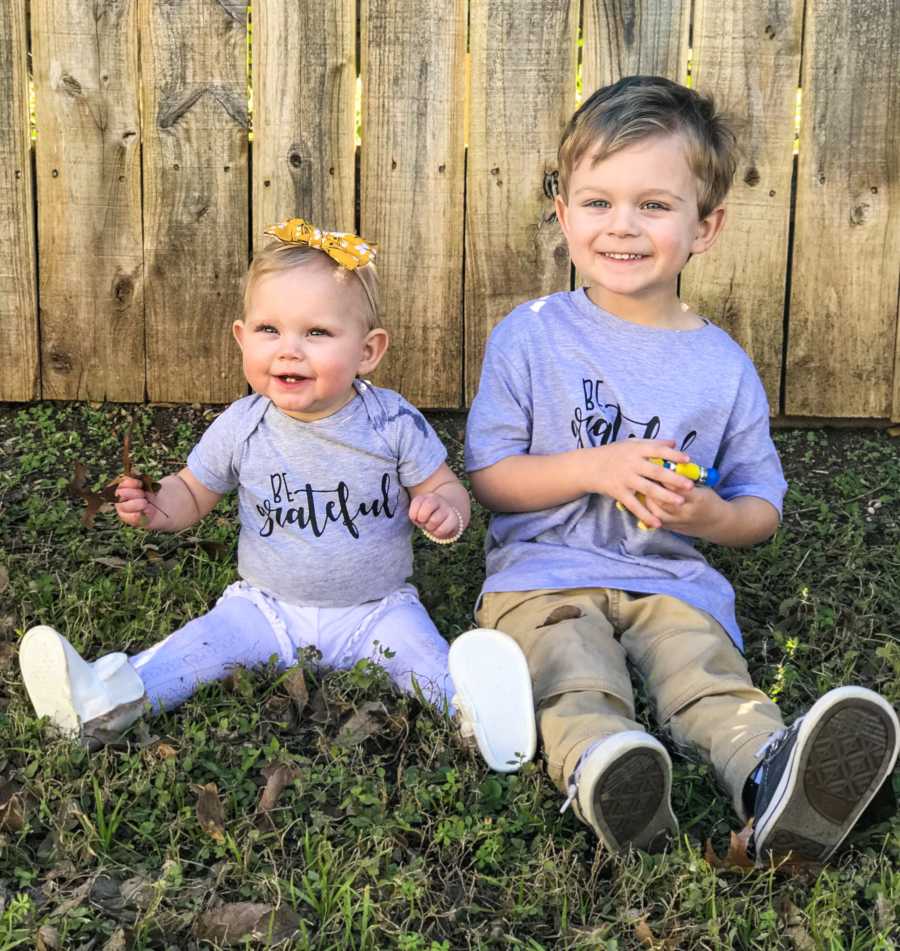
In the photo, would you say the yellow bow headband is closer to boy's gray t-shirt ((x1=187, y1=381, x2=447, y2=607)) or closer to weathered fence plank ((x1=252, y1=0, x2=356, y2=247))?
boy's gray t-shirt ((x1=187, y1=381, x2=447, y2=607))

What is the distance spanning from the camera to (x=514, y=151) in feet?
13.6

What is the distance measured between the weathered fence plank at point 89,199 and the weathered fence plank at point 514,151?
3.74 ft

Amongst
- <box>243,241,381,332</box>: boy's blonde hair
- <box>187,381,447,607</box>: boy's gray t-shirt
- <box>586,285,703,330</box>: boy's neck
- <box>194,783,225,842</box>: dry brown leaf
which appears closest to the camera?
<box>194,783,225,842</box>: dry brown leaf

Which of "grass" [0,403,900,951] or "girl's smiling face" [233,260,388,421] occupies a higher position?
"girl's smiling face" [233,260,388,421]

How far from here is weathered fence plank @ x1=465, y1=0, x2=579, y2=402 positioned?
406 cm

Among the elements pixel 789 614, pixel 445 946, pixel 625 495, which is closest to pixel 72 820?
pixel 445 946

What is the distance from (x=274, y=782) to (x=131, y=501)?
0.76 metres

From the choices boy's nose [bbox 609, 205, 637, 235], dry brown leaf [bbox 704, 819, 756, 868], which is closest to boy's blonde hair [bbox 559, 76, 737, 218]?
boy's nose [bbox 609, 205, 637, 235]

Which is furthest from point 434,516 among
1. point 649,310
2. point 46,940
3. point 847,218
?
point 847,218

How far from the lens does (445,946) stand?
2.02 m

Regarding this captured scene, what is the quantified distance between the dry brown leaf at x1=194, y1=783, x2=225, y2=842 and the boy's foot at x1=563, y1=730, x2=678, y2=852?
0.68 meters

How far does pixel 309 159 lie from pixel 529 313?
135 cm

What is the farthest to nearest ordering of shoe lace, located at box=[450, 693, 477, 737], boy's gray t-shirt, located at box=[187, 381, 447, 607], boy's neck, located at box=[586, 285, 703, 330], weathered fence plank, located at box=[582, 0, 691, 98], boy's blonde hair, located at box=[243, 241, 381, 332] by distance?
weathered fence plank, located at box=[582, 0, 691, 98] → boy's neck, located at box=[586, 285, 703, 330] → boy's gray t-shirt, located at box=[187, 381, 447, 607] → boy's blonde hair, located at box=[243, 241, 381, 332] → shoe lace, located at box=[450, 693, 477, 737]

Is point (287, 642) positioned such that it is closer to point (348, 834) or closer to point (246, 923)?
point (348, 834)
